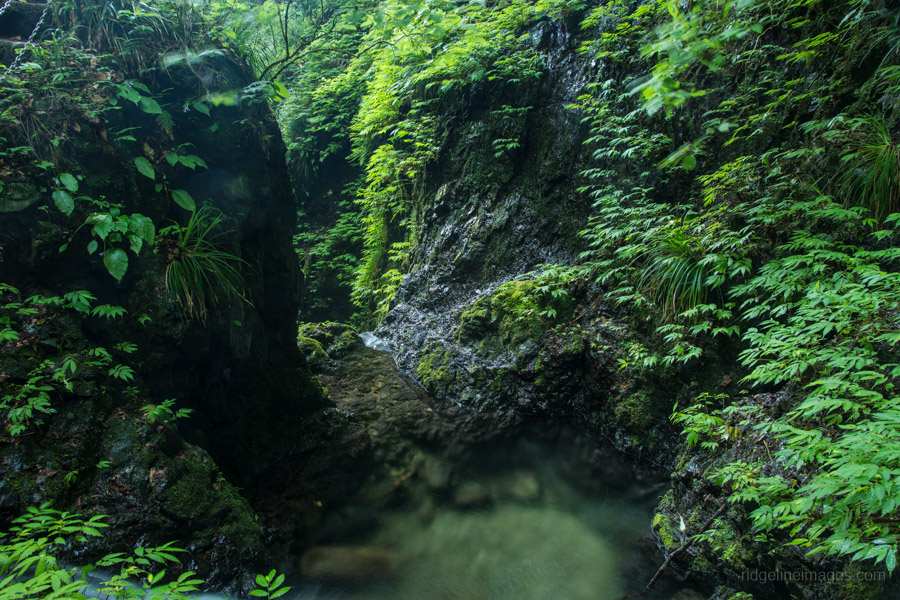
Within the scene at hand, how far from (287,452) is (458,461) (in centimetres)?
201

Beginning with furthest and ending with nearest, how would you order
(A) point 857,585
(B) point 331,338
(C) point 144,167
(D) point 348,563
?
(B) point 331,338, (D) point 348,563, (C) point 144,167, (A) point 857,585

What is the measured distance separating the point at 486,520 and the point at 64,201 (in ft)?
14.8

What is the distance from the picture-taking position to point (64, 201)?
3.08 m

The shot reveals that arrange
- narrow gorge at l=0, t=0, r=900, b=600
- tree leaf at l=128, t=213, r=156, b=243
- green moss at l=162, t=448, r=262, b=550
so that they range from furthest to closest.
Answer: tree leaf at l=128, t=213, r=156, b=243 < green moss at l=162, t=448, r=262, b=550 < narrow gorge at l=0, t=0, r=900, b=600

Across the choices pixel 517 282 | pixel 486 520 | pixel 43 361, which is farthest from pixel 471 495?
pixel 43 361

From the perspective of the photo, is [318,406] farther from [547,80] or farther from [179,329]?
[547,80]

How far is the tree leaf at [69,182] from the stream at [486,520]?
3.47m

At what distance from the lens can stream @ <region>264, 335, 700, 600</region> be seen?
3.37 meters

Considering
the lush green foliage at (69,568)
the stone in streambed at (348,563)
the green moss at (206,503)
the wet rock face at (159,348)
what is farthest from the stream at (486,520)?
the lush green foliage at (69,568)

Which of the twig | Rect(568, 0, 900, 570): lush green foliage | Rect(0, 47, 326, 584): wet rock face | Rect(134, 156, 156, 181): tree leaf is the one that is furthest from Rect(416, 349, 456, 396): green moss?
Rect(134, 156, 156, 181): tree leaf

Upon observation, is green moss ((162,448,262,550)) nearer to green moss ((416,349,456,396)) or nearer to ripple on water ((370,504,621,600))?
ripple on water ((370,504,621,600))

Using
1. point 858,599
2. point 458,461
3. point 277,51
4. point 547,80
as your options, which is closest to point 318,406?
point 458,461

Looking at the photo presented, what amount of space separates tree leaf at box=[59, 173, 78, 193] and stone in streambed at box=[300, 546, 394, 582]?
138 inches

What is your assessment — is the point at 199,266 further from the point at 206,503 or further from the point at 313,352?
the point at 313,352
